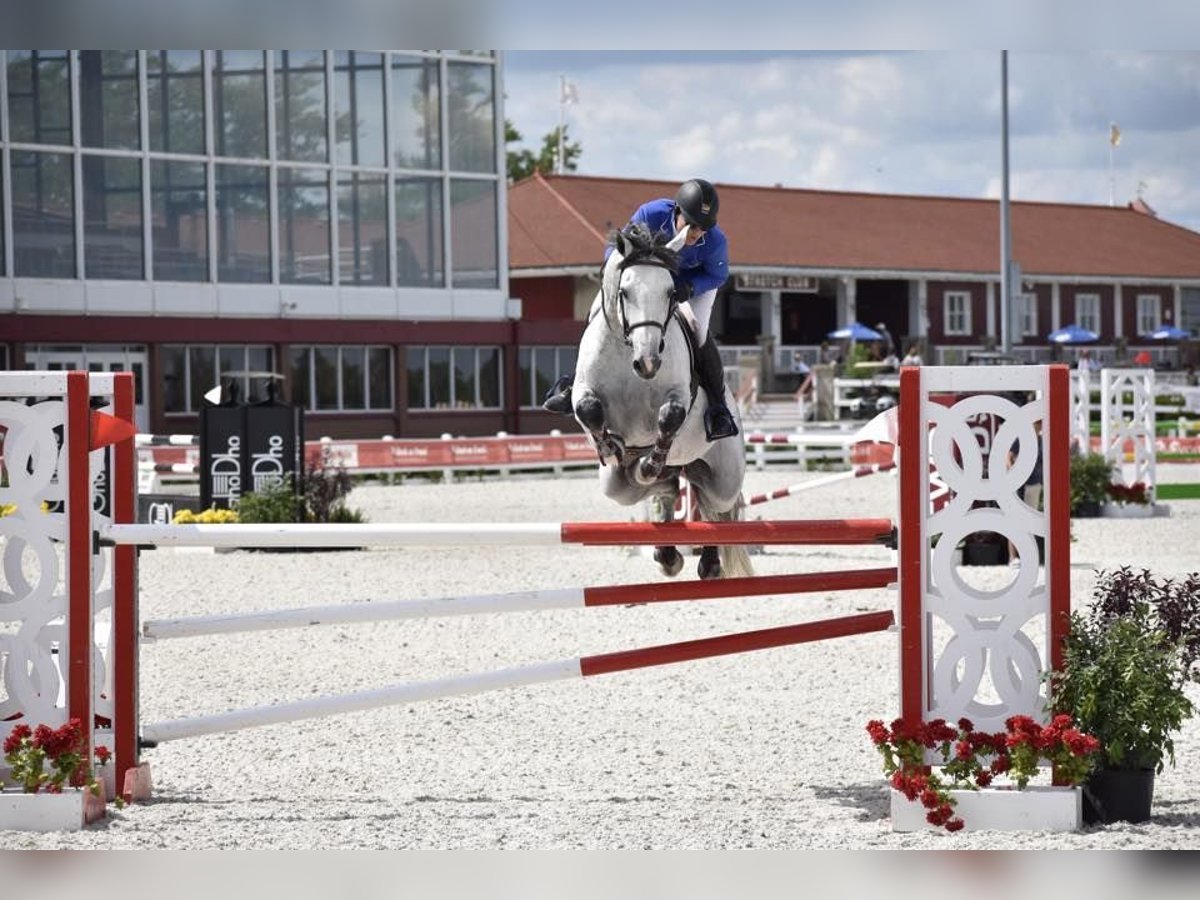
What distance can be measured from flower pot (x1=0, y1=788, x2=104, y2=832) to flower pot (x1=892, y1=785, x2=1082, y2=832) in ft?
8.35

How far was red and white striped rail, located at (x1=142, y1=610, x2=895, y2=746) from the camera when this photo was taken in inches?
228

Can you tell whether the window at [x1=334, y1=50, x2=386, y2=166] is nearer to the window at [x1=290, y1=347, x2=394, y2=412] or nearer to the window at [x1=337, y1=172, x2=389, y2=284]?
the window at [x1=337, y1=172, x2=389, y2=284]

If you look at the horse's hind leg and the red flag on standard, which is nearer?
the red flag on standard

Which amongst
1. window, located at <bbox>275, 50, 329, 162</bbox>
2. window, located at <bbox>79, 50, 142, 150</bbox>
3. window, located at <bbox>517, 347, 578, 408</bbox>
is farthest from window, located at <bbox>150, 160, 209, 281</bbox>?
window, located at <bbox>517, 347, 578, 408</bbox>

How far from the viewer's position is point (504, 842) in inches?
209

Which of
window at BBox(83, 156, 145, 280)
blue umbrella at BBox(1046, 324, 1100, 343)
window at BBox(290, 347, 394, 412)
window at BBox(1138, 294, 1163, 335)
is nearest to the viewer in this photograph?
window at BBox(83, 156, 145, 280)

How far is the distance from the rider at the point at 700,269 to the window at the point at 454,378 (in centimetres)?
2885

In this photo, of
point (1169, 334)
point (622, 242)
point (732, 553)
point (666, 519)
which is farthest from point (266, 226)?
point (622, 242)

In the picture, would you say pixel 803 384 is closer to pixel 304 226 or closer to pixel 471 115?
pixel 471 115

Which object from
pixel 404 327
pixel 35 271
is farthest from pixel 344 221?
pixel 35 271

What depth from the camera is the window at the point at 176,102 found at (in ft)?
104

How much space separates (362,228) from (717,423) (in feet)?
94.4

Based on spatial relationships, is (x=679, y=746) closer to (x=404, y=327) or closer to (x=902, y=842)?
(x=902, y=842)

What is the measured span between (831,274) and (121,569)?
39851mm
